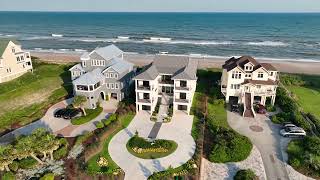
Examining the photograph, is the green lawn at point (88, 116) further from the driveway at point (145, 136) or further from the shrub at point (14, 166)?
the shrub at point (14, 166)

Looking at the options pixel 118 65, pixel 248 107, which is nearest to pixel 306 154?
pixel 248 107

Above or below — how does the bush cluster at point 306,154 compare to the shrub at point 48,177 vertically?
above

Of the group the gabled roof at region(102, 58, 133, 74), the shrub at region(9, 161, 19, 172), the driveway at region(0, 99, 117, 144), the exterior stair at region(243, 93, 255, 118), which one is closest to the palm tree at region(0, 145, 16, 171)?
the shrub at region(9, 161, 19, 172)

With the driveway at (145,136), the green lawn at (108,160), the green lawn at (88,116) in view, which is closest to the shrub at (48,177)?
the green lawn at (108,160)

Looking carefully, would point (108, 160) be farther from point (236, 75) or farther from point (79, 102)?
point (236, 75)

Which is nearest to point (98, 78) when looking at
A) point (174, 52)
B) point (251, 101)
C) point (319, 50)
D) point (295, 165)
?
point (251, 101)

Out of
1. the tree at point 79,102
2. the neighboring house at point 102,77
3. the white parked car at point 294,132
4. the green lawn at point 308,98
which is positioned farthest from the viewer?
the green lawn at point 308,98

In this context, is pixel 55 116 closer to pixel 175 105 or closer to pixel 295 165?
pixel 175 105
